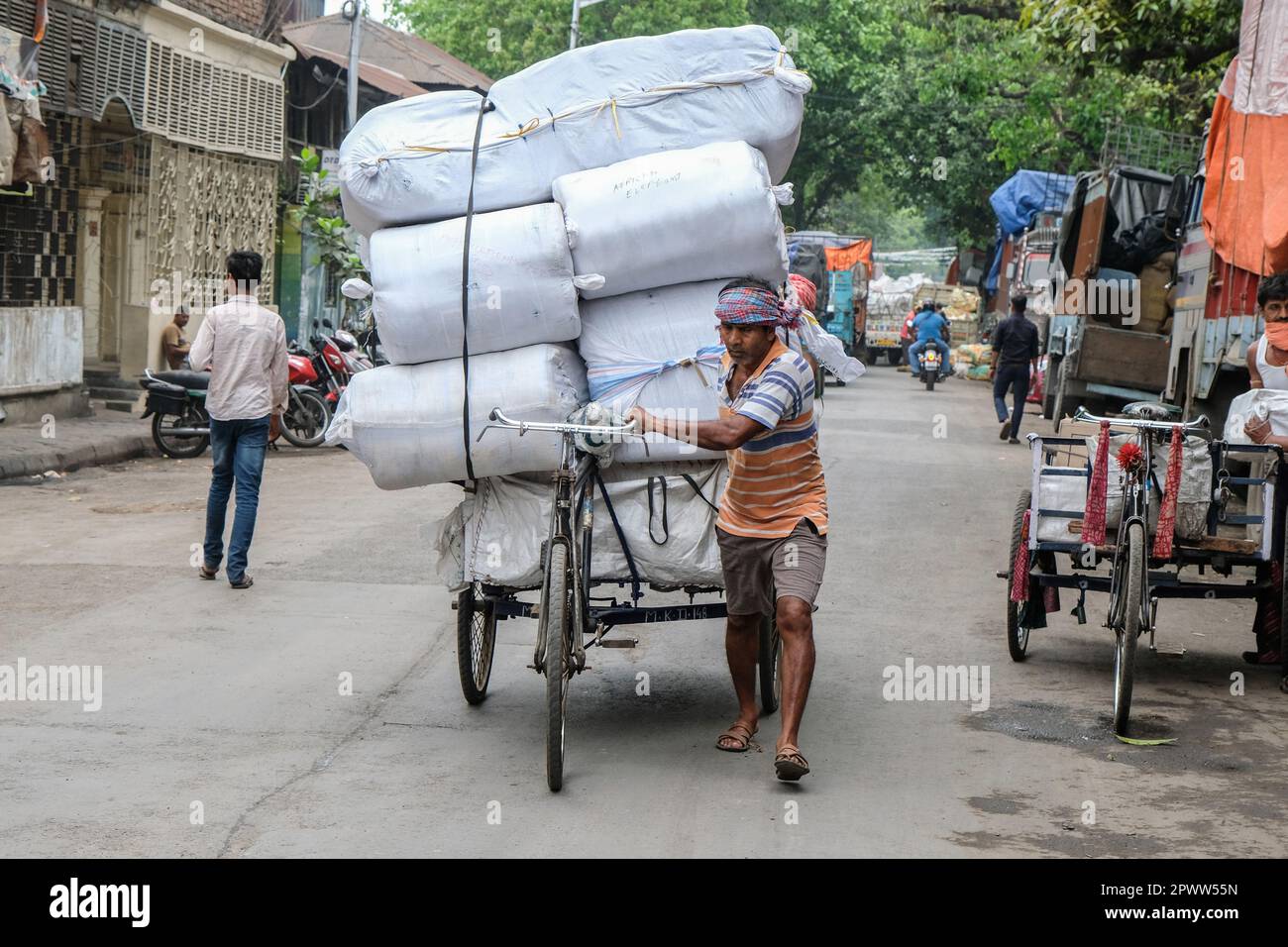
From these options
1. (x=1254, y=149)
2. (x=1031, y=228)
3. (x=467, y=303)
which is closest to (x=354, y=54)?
(x=1031, y=228)

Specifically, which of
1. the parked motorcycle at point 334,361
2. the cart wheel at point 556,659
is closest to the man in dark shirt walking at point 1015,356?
the parked motorcycle at point 334,361

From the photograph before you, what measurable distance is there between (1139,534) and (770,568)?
5.71 ft

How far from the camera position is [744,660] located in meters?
5.61

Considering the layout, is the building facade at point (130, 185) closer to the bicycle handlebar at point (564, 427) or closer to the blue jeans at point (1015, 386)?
the blue jeans at point (1015, 386)

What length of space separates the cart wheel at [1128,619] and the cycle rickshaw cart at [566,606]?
133 centimetres

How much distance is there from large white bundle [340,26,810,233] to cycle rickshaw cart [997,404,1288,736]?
2049mm

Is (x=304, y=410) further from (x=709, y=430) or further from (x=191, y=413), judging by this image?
(x=709, y=430)

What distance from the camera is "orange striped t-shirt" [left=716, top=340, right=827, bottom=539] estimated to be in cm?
529

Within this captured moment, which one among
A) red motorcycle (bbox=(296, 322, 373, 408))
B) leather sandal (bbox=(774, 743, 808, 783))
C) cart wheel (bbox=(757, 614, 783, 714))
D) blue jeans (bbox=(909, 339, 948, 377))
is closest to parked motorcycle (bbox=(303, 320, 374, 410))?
red motorcycle (bbox=(296, 322, 373, 408))

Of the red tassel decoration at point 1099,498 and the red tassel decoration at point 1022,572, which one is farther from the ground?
the red tassel decoration at point 1099,498

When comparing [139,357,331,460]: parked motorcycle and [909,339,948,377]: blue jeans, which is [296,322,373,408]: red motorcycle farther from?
[909,339,948,377]: blue jeans

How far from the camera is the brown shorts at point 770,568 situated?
5281 millimetres
